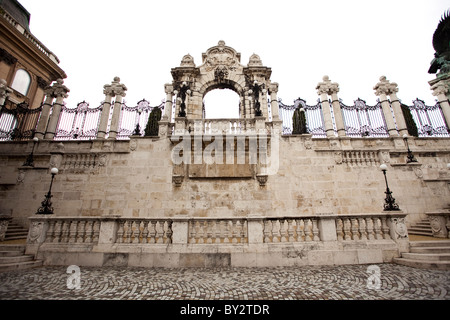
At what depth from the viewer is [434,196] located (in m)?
10.5

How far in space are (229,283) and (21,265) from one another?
6605 millimetres

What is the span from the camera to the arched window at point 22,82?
19.3 m

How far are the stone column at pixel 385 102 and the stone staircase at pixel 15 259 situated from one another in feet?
63.4

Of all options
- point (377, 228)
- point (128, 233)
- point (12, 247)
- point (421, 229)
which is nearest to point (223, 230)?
point (128, 233)

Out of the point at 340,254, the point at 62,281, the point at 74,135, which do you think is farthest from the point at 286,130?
the point at 74,135

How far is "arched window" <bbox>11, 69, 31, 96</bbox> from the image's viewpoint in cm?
1926

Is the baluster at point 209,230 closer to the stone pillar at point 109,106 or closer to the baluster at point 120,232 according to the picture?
the baluster at point 120,232

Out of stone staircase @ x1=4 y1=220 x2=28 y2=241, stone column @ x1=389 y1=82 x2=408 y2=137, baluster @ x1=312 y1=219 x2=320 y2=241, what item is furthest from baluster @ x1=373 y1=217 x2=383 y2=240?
stone staircase @ x1=4 y1=220 x2=28 y2=241

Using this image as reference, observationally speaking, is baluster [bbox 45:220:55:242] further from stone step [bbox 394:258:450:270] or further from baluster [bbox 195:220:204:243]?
stone step [bbox 394:258:450:270]

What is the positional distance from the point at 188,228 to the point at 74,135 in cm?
1172

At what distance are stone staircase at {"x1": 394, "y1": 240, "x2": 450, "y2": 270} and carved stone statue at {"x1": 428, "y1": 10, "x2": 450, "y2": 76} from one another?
752 inches

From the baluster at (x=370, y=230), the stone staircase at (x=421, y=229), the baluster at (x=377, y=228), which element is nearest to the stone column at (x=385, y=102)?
the stone staircase at (x=421, y=229)
